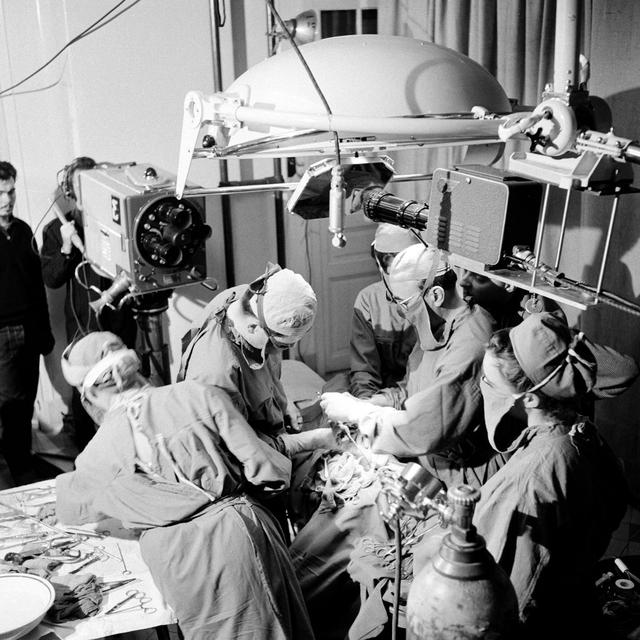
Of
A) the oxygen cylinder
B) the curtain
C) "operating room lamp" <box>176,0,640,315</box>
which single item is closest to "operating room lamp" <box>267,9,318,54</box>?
the curtain

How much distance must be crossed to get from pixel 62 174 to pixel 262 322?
7.05ft

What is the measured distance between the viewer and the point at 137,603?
6.44 feet

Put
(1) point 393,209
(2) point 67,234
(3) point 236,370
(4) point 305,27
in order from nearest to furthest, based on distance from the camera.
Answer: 1. (1) point 393,209
2. (3) point 236,370
3. (4) point 305,27
4. (2) point 67,234

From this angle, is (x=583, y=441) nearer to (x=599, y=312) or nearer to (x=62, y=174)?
(x=599, y=312)

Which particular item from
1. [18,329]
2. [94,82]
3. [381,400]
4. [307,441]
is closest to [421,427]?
[307,441]

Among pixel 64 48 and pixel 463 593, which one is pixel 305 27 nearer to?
pixel 64 48

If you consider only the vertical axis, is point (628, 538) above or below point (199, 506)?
below

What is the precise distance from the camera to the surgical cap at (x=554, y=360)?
1744 millimetres

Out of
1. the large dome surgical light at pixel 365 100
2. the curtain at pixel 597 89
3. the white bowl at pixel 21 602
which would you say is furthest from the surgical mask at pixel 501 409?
the curtain at pixel 597 89

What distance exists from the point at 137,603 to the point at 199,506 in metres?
0.28

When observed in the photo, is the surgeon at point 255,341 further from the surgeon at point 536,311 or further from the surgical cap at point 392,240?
the surgical cap at point 392,240

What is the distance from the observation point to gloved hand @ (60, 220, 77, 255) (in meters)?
3.68

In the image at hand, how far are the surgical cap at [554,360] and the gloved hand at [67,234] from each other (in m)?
2.54

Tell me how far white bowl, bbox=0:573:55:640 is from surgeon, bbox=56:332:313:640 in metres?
0.24
